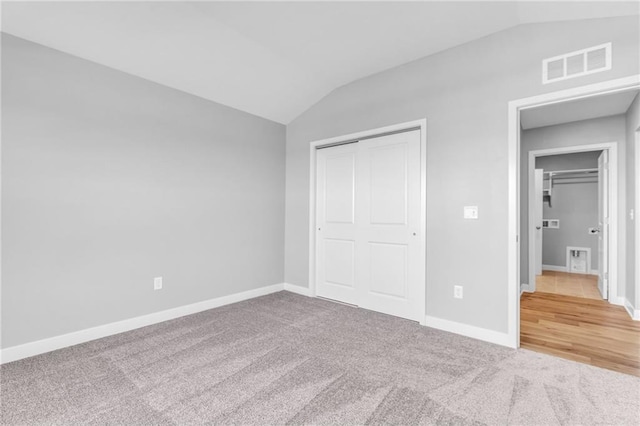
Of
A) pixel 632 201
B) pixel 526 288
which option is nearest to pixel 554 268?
pixel 526 288

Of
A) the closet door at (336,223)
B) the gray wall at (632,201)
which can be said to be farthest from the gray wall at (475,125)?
the gray wall at (632,201)

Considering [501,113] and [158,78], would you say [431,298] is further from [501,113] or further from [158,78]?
[158,78]

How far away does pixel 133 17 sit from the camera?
241 cm

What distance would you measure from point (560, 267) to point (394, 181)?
16.9ft

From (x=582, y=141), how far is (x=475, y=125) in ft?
8.19

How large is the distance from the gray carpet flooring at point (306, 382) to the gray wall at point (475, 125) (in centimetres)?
50

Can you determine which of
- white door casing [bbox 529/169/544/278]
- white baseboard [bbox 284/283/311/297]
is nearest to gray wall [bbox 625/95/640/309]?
white door casing [bbox 529/169/544/278]

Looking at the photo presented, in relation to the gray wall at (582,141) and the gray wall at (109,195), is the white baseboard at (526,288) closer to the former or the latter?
the gray wall at (582,141)

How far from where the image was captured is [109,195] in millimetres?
2811

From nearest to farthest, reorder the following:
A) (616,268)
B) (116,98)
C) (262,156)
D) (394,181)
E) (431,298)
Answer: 1. (116,98)
2. (431,298)
3. (394,181)
4. (616,268)
5. (262,156)

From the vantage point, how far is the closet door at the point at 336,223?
384 centimetres

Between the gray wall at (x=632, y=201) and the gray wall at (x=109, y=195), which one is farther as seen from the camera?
the gray wall at (x=632, y=201)

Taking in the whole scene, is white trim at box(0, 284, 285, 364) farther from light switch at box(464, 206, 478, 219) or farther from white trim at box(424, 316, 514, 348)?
light switch at box(464, 206, 478, 219)

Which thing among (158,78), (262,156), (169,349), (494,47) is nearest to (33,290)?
(169,349)
